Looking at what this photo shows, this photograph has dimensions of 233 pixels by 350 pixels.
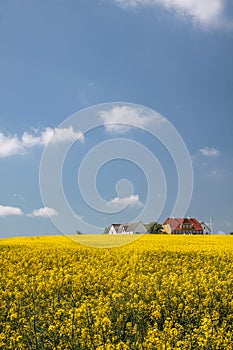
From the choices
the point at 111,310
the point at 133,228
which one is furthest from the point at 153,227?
the point at 111,310

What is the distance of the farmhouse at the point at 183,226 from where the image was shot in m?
78.1

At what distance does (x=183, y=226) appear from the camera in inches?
3177

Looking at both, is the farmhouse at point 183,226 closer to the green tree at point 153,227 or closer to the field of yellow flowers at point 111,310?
the green tree at point 153,227

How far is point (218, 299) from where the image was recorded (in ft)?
32.1

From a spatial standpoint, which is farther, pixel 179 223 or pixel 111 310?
pixel 179 223

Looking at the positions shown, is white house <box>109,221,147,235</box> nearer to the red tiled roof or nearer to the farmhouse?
the farmhouse

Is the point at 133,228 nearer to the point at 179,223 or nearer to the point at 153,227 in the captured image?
the point at 153,227

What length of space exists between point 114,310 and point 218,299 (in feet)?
9.17

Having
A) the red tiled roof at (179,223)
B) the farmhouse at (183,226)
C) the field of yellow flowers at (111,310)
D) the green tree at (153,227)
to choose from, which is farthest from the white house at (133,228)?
the field of yellow flowers at (111,310)

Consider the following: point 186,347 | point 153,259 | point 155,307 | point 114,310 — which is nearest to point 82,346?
point 186,347

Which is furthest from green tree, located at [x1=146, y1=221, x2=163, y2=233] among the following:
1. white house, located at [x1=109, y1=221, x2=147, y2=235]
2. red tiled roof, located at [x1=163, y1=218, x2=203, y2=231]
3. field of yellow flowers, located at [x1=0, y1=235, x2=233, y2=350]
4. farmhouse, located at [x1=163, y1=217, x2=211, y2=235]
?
field of yellow flowers, located at [x1=0, y1=235, x2=233, y2=350]

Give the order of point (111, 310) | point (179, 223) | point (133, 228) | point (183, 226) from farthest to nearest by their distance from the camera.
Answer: point (183, 226)
point (179, 223)
point (133, 228)
point (111, 310)

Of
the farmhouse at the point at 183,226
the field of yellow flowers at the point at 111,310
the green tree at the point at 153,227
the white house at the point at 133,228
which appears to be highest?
the farmhouse at the point at 183,226

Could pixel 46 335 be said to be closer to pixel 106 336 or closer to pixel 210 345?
pixel 106 336
